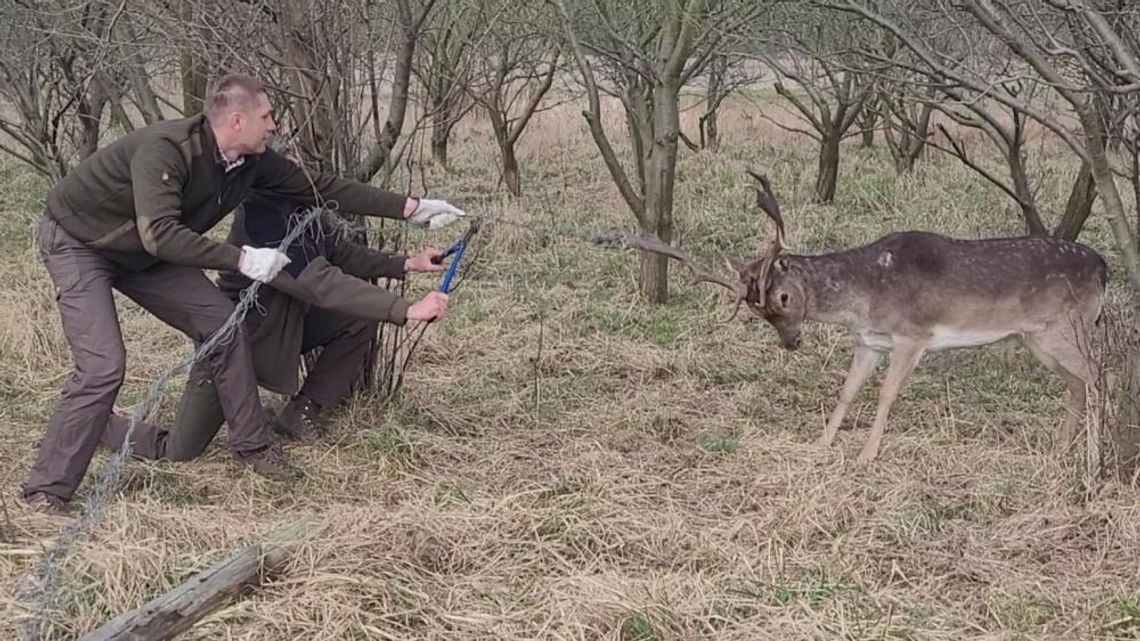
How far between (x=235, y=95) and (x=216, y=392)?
61.2 inches

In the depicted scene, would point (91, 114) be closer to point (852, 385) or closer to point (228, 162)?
point (228, 162)

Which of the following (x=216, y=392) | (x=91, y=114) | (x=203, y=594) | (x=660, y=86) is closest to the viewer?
(x=203, y=594)

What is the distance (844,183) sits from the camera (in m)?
15.5

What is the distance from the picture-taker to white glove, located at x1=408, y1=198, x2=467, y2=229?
6.47 meters

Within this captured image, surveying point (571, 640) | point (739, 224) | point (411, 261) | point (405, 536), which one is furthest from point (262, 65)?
point (739, 224)

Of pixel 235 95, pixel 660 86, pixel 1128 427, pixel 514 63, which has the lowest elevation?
pixel 1128 427

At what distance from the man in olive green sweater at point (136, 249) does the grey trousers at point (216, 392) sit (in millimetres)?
322

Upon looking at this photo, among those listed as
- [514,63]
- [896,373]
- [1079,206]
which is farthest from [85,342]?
[514,63]

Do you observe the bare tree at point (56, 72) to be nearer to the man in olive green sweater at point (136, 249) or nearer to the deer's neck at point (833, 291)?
the man in olive green sweater at point (136, 249)

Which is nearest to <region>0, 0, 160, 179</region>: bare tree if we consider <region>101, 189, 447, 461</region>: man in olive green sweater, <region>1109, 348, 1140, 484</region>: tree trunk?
<region>101, 189, 447, 461</region>: man in olive green sweater

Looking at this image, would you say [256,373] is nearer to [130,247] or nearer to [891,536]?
[130,247]

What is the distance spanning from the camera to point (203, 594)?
14.8 ft

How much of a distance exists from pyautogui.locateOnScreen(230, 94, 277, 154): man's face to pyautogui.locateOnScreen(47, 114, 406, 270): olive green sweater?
18cm

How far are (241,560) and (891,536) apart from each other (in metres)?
2.83
